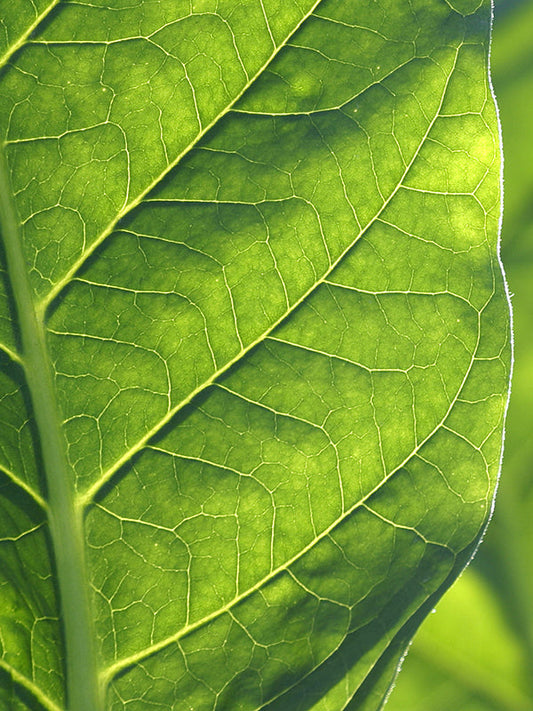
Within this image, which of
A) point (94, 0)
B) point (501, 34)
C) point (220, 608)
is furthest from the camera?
point (501, 34)

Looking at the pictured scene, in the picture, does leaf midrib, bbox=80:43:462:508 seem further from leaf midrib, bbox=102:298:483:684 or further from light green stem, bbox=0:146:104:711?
leaf midrib, bbox=102:298:483:684

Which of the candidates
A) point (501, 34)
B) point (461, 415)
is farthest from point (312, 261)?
point (501, 34)

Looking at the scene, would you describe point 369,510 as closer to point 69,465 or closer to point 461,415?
point 461,415

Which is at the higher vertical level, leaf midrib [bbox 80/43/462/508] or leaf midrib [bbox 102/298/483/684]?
leaf midrib [bbox 80/43/462/508]

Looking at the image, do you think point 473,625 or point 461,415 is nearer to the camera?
point 461,415

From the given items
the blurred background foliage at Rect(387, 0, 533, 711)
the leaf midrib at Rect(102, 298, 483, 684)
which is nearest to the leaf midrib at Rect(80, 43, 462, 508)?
the leaf midrib at Rect(102, 298, 483, 684)

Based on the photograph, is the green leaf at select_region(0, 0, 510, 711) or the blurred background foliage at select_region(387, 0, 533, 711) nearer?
the green leaf at select_region(0, 0, 510, 711)

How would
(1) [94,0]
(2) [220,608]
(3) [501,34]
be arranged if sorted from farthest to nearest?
(3) [501,34] → (2) [220,608] → (1) [94,0]
